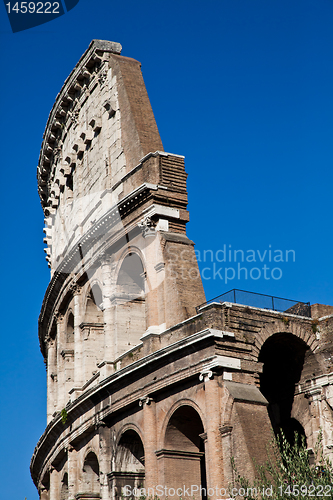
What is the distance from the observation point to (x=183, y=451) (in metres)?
21.5

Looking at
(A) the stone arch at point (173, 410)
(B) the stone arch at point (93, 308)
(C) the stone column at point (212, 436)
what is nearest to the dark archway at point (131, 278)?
(B) the stone arch at point (93, 308)

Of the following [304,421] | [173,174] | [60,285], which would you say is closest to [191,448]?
[304,421]

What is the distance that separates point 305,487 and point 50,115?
24017mm

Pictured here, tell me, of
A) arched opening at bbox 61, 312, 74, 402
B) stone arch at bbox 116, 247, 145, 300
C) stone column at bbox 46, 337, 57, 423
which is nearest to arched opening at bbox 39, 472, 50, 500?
stone column at bbox 46, 337, 57, 423

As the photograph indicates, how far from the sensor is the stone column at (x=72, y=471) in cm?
2657

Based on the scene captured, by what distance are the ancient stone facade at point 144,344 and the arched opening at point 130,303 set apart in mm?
46

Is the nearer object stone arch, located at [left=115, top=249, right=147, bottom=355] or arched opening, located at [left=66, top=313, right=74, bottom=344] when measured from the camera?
stone arch, located at [left=115, top=249, right=147, bottom=355]

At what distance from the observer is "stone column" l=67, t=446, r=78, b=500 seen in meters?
26.6

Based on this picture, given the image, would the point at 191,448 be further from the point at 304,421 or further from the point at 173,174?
the point at 173,174

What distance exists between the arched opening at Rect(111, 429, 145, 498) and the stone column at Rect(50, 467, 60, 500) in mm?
7129

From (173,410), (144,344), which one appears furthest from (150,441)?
(144,344)

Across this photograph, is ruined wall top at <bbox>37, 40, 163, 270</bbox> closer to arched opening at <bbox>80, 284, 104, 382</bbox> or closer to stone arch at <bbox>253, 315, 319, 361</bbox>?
arched opening at <bbox>80, 284, 104, 382</bbox>

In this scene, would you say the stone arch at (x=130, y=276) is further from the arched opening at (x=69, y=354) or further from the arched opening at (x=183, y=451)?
the arched opening at (x=183, y=451)

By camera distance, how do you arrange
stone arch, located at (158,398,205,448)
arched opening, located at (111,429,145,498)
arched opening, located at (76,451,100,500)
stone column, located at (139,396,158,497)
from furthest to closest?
arched opening, located at (76,451,100,500), arched opening, located at (111,429,145,498), stone column, located at (139,396,158,497), stone arch, located at (158,398,205,448)
